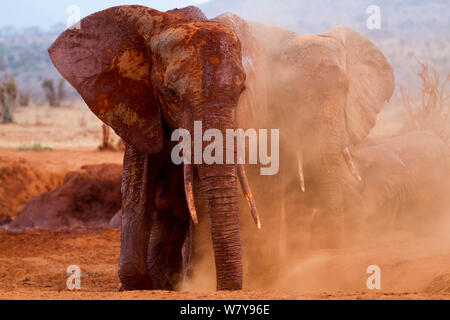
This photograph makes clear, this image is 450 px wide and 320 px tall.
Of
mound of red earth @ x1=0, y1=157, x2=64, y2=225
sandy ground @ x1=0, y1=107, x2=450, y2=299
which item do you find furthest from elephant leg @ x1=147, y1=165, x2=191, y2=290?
mound of red earth @ x1=0, y1=157, x2=64, y2=225

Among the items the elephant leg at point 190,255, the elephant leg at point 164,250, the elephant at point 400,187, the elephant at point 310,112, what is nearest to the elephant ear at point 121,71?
the elephant leg at point 190,255

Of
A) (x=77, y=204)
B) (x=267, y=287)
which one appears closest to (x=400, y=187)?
(x=267, y=287)

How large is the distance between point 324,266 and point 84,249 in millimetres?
3342

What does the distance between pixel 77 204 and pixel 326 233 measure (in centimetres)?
471

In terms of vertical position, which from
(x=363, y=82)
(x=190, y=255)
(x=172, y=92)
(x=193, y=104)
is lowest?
(x=190, y=255)

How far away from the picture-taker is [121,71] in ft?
14.5

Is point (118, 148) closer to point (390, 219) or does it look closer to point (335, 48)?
point (390, 219)

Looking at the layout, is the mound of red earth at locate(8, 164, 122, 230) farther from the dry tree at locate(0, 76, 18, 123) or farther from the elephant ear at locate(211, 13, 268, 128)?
the dry tree at locate(0, 76, 18, 123)

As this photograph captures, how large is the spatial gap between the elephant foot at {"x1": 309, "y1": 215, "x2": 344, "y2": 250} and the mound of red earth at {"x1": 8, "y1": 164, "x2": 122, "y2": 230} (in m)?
4.32

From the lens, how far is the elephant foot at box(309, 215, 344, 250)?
5693mm

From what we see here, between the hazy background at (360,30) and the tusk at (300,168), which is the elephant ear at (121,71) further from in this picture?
the hazy background at (360,30)

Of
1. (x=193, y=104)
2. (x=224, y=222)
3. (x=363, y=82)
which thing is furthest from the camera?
(x=363, y=82)

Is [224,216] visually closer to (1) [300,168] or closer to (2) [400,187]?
(1) [300,168]
